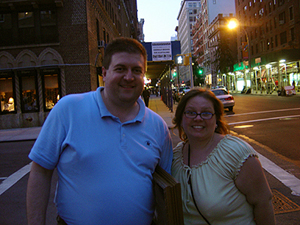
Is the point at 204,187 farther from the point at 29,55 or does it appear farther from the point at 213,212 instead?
the point at 29,55

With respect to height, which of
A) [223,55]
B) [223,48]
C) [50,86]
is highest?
[223,48]

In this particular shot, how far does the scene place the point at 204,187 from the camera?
1922 mm

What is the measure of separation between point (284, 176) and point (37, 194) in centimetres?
486

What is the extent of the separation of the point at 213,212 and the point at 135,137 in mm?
769

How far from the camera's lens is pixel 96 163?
1.75 metres

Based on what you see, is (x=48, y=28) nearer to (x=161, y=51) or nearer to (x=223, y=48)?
(x=161, y=51)

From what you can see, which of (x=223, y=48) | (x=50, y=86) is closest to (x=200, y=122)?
(x=50, y=86)

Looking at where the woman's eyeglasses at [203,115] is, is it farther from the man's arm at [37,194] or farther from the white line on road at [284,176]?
the white line on road at [284,176]

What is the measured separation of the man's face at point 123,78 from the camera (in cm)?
196

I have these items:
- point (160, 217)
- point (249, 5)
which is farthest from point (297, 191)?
point (249, 5)

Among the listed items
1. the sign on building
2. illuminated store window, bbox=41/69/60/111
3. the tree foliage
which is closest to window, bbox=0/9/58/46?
illuminated store window, bbox=41/69/60/111

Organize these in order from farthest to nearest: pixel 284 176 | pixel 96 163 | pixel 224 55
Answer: pixel 224 55 → pixel 284 176 → pixel 96 163

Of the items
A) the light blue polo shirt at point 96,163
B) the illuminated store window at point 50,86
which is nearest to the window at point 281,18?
the illuminated store window at point 50,86

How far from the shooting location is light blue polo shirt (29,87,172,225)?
1752 mm
